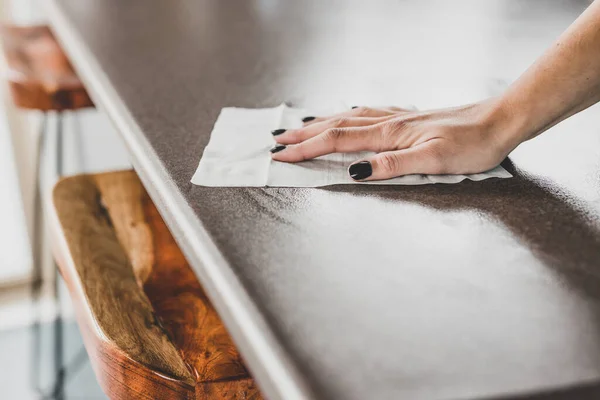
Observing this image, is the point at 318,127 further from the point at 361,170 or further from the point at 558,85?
the point at 558,85

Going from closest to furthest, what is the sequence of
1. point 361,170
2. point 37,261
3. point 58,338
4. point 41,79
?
point 361,170, point 41,79, point 58,338, point 37,261

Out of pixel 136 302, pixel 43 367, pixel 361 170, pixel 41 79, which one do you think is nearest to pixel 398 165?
pixel 361 170

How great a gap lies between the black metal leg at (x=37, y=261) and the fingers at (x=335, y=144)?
1922 millimetres

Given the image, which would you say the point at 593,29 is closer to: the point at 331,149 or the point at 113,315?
the point at 331,149

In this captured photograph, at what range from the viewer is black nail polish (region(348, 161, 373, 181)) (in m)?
0.94

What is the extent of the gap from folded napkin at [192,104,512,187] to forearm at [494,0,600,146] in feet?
0.27

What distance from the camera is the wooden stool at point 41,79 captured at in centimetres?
228

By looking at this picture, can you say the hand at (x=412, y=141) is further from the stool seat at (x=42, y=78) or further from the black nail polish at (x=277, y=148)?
the stool seat at (x=42, y=78)

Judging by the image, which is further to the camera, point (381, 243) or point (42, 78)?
point (42, 78)

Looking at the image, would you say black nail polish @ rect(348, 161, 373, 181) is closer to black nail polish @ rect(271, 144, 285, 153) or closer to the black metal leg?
black nail polish @ rect(271, 144, 285, 153)

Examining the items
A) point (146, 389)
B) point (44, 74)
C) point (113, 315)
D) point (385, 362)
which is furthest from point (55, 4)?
point (385, 362)

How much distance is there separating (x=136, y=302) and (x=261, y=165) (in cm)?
33

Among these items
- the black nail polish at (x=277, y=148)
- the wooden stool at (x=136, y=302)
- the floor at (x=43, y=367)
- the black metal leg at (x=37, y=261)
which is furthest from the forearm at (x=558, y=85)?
the black metal leg at (x=37, y=261)

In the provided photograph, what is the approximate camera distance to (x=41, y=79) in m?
2.32
